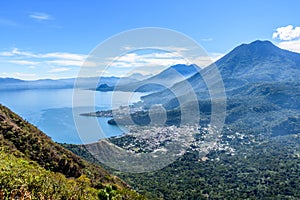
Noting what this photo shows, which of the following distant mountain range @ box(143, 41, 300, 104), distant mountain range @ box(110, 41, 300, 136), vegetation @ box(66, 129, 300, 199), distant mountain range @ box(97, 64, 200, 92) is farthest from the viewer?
distant mountain range @ box(143, 41, 300, 104)

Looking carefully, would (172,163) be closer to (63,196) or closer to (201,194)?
(201,194)

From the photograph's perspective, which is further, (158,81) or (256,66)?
(256,66)

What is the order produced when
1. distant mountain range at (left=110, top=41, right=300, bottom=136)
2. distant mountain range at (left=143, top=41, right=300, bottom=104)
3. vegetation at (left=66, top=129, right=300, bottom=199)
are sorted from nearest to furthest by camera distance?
1. vegetation at (left=66, top=129, right=300, bottom=199)
2. distant mountain range at (left=110, top=41, right=300, bottom=136)
3. distant mountain range at (left=143, top=41, right=300, bottom=104)

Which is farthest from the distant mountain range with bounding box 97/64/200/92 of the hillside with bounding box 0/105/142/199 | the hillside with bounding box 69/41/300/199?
the hillside with bounding box 0/105/142/199

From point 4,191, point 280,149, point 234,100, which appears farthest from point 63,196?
point 234,100

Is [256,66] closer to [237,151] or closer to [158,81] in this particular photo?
[237,151]

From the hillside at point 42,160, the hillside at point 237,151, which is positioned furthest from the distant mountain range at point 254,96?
the hillside at point 42,160

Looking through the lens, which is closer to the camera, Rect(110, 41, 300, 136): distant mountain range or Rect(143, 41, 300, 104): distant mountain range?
Rect(110, 41, 300, 136): distant mountain range

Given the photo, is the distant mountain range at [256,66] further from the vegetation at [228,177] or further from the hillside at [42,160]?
Result: the hillside at [42,160]

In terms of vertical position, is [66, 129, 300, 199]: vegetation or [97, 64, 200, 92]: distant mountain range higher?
[97, 64, 200, 92]: distant mountain range

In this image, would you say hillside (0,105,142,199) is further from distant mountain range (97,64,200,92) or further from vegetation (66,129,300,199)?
vegetation (66,129,300,199)

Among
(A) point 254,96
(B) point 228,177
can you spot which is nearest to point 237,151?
(B) point 228,177
